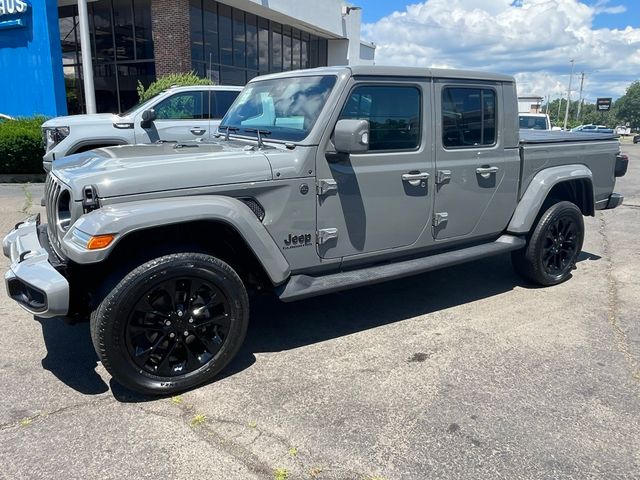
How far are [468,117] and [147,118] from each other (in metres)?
5.79

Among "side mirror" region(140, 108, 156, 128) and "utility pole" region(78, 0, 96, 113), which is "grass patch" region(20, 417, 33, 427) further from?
"utility pole" region(78, 0, 96, 113)

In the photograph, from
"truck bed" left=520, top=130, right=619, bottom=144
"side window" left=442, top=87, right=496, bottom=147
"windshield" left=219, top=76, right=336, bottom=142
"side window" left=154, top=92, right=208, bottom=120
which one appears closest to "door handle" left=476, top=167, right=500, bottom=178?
"side window" left=442, top=87, right=496, bottom=147

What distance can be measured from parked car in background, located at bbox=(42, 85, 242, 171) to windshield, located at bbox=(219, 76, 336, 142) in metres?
4.07

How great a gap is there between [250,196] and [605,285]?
3.98m

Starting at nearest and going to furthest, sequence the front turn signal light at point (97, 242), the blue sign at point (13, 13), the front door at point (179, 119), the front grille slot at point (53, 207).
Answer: the front turn signal light at point (97, 242) → the front grille slot at point (53, 207) → the front door at point (179, 119) → the blue sign at point (13, 13)

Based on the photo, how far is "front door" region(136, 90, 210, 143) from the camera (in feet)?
28.7

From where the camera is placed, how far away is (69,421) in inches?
115

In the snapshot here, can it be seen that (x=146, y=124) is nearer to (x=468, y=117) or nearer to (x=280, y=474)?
(x=468, y=117)

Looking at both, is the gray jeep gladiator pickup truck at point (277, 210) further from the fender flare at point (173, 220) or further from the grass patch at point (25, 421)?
the grass patch at point (25, 421)

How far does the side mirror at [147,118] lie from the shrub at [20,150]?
4.71m

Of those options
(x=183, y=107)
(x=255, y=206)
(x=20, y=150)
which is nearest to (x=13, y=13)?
(x=20, y=150)

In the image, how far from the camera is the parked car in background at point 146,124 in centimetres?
852

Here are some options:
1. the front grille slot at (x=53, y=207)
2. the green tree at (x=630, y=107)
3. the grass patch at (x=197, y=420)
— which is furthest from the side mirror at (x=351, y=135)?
the green tree at (x=630, y=107)

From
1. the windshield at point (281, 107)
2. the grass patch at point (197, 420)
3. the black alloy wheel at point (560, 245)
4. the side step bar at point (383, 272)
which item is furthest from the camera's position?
the black alloy wheel at point (560, 245)
